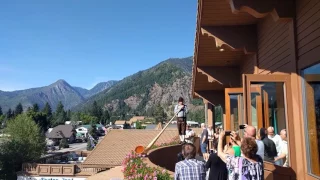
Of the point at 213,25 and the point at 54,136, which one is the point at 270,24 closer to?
the point at 213,25

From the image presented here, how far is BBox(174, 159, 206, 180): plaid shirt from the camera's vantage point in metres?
3.35

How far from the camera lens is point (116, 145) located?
28391mm

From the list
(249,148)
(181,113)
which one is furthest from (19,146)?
(249,148)

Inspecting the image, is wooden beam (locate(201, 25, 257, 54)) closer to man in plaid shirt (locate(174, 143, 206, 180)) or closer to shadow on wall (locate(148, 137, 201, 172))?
shadow on wall (locate(148, 137, 201, 172))

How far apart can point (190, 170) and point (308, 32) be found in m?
2.49

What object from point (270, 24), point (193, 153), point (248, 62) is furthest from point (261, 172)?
point (248, 62)

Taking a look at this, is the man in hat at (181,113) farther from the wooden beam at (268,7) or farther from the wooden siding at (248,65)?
the wooden beam at (268,7)

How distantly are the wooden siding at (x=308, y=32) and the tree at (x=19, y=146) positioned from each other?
40.6 metres

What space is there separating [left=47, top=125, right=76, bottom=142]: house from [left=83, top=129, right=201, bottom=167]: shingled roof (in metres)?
62.4

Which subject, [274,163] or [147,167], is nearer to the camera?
[274,163]

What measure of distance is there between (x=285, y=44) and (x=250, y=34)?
6.34 feet

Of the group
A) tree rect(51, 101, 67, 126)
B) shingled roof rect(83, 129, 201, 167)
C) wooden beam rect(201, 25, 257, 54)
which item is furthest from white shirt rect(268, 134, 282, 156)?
tree rect(51, 101, 67, 126)

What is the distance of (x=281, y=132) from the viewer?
4.67 metres

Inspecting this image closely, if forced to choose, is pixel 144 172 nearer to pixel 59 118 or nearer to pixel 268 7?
pixel 268 7
